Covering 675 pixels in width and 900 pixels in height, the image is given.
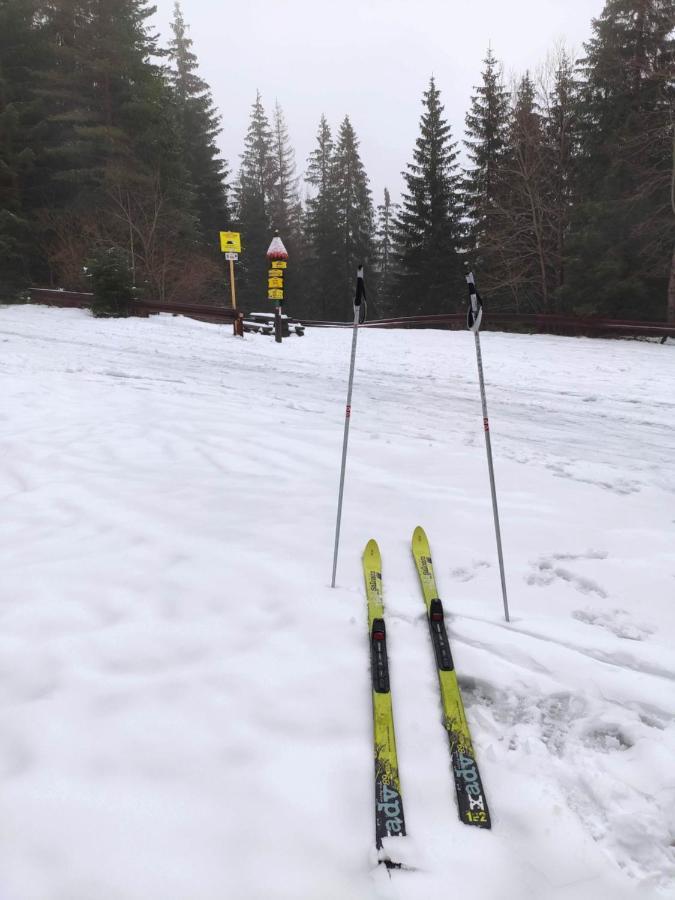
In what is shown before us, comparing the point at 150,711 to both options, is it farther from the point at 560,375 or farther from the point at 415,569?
the point at 560,375

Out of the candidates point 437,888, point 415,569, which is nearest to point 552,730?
point 437,888

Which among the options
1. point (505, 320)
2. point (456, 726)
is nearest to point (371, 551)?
point (456, 726)

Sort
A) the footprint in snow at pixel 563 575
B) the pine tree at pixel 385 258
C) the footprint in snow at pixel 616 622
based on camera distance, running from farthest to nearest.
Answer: the pine tree at pixel 385 258
the footprint in snow at pixel 563 575
the footprint in snow at pixel 616 622

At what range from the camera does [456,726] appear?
7.53ft

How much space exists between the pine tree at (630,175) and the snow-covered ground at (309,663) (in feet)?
56.1

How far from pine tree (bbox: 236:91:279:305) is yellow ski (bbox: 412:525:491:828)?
39329mm

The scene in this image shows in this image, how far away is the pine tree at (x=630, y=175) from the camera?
19.5 metres

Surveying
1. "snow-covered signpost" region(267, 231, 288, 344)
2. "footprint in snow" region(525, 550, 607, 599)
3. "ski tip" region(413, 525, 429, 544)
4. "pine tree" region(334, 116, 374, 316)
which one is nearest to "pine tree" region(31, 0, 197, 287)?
"snow-covered signpost" region(267, 231, 288, 344)

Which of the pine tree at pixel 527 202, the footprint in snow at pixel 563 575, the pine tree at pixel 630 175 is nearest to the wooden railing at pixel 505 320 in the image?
the pine tree at pixel 630 175

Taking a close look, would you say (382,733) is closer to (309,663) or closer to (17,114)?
(309,663)

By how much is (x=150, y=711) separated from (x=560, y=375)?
33.8ft

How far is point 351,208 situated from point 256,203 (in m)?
7.79

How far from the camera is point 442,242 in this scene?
3250cm

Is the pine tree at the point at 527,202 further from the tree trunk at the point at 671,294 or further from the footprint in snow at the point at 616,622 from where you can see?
the footprint in snow at the point at 616,622
